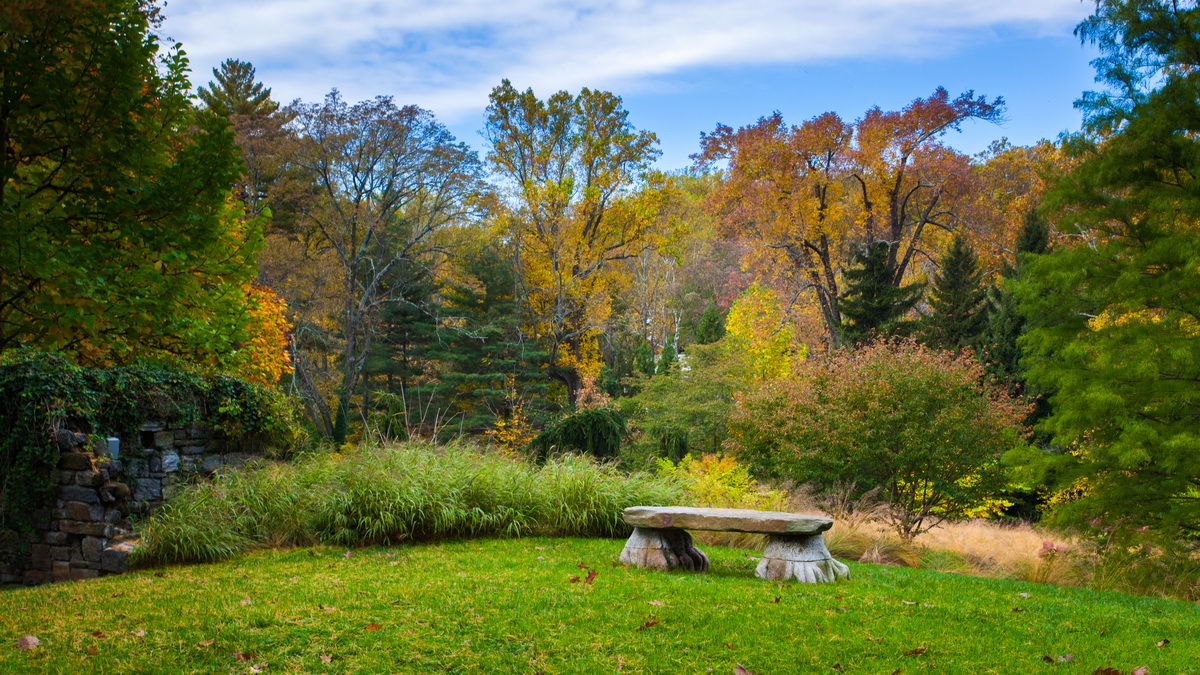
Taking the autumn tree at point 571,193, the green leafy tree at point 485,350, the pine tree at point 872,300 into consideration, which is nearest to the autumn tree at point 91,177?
the pine tree at point 872,300

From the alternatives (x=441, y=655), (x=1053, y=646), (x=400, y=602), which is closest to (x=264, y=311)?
(x=400, y=602)

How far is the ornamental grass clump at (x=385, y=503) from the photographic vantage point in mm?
7629

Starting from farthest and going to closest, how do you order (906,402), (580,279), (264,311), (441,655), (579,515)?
1. (580,279)
2. (264,311)
3. (906,402)
4. (579,515)
5. (441,655)

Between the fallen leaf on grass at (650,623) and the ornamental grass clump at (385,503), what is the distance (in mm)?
3877

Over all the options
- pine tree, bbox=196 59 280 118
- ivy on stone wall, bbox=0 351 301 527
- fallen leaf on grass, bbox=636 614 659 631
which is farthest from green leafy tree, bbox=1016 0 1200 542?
pine tree, bbox=196 59 280 118

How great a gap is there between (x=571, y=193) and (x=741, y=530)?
69.3 ft

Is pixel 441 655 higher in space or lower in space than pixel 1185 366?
lower

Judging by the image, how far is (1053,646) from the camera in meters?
4.52

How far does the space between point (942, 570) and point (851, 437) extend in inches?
140

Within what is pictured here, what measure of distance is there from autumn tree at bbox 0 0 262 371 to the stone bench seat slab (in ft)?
14.3

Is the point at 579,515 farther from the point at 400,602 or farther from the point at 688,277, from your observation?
the point at 688,277

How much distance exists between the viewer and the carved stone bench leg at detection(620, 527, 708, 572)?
681 centimetres

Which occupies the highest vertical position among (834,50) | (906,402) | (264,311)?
(834,50)

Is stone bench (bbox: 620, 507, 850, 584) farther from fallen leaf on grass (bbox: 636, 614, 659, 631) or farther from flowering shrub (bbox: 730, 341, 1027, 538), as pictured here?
flowering shrub (bbox: 730, 341, 1027, 538)
